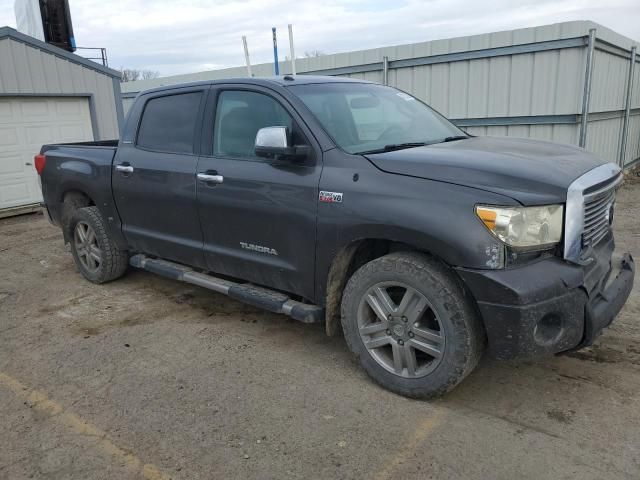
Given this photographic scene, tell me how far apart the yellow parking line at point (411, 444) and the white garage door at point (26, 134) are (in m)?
10.2

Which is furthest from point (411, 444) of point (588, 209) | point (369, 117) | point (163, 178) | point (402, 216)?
point (163, 178)

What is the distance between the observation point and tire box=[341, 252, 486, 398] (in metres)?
2.97

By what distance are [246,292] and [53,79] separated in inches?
361

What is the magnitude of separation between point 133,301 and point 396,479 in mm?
3512

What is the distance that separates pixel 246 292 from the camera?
4070 millimetres

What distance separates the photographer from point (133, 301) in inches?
208

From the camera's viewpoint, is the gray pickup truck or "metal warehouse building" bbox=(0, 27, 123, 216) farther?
"metal warehouse building" bbox=(0, 27, 123, 216)

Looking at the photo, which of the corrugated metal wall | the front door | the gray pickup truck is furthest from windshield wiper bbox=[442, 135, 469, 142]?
the corrugated metal wall

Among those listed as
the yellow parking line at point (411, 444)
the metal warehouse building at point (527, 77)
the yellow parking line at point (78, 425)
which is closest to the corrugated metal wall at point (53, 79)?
the metal warehouse building at point (527, 77)

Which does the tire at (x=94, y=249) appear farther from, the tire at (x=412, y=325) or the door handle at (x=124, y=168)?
the tire at (x=412, y=325)

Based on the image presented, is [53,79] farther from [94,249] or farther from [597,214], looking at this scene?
[597,214]

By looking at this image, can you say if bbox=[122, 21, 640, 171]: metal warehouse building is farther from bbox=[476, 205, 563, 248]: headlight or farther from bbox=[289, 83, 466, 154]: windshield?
bbox=[476, 205, 563, 248]: headlight

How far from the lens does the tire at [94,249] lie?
547 centimetres

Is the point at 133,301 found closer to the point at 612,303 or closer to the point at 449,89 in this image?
the point at 612,303
